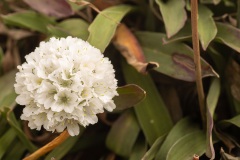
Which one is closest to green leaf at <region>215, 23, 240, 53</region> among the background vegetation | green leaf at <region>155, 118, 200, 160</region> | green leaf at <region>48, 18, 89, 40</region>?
the background vegetation

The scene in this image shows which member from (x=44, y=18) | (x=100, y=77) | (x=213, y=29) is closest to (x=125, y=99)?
(x=100, y=77)

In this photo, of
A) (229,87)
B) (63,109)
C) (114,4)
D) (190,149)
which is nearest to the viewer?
(63,109)

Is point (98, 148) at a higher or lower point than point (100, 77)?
lower

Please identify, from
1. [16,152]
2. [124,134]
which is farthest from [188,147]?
[16,152]

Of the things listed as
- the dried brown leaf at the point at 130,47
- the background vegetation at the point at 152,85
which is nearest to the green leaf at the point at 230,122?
the background vegetation at the point at 152,85

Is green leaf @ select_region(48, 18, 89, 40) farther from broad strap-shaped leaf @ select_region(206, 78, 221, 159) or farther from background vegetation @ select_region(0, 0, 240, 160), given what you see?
broad strap-shaped leaf @ select_region(206, 78, 221, 159)

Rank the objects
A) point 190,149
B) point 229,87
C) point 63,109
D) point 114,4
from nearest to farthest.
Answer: point 63,109 < point 190,149 < point 229,87 < point 114,4

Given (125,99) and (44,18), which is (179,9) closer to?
(125,99)

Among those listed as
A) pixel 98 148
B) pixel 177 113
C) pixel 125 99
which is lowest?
pixel 98 148
